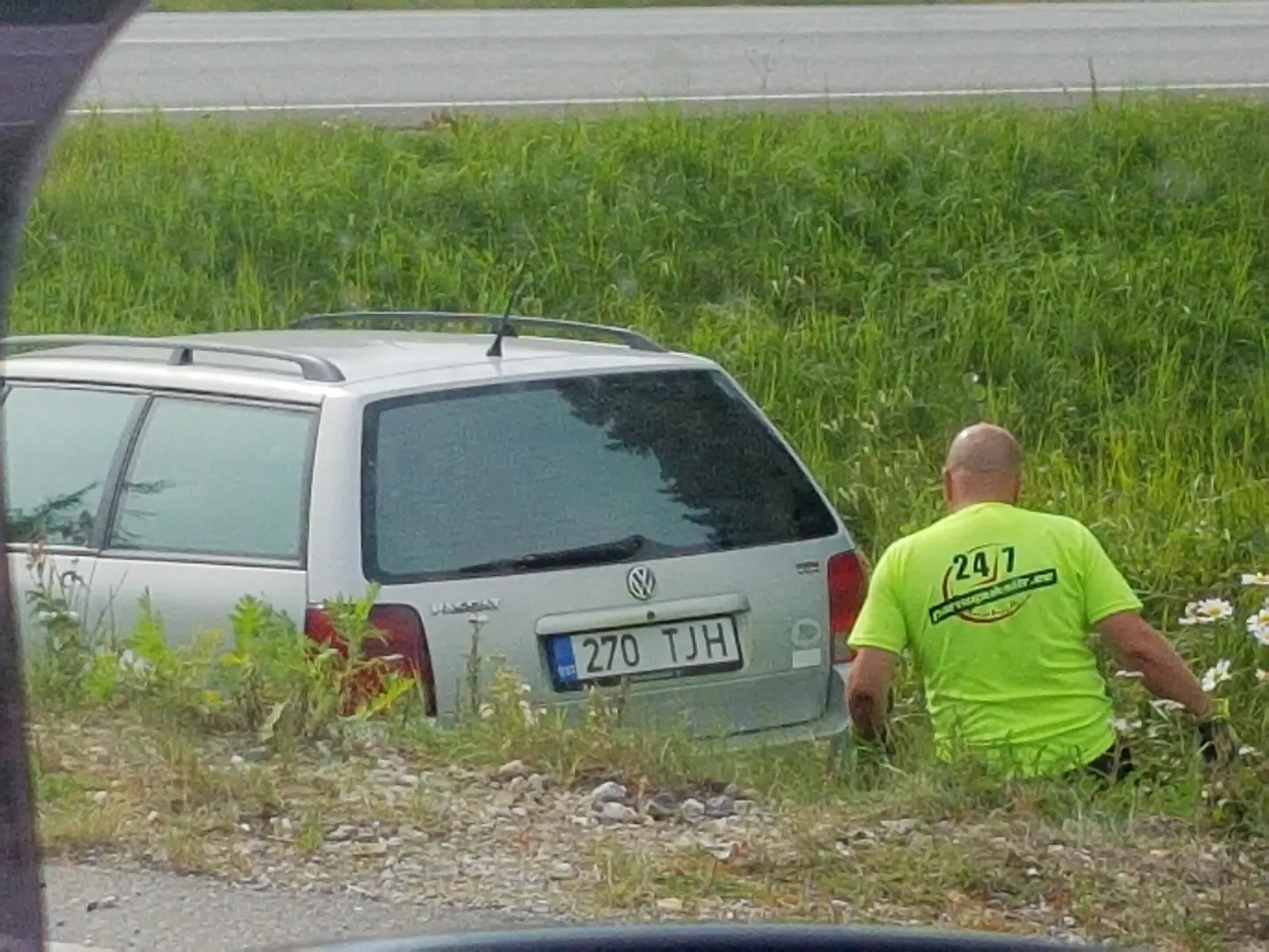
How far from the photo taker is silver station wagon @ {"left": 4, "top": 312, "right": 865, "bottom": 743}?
4.36m

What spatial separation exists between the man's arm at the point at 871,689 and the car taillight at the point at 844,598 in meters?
0.23

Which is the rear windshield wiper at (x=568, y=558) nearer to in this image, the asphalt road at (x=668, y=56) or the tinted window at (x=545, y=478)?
the tinted window at (x=545, y=478)

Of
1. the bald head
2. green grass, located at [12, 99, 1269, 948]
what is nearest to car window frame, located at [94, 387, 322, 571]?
green grass, located at [12, 99, 1269, 948]

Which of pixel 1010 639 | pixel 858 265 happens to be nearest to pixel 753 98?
pixel 858 265

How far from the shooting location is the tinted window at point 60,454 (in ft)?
15.0

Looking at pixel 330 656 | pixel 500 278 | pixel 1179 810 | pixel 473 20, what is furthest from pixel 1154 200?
pixel 473 20

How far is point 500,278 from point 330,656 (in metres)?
3.02

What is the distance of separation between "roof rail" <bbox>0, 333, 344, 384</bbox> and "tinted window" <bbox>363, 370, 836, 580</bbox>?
0.53ft

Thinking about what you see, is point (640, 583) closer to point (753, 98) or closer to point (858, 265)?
point (858, 265)

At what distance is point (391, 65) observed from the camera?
12.1 meters

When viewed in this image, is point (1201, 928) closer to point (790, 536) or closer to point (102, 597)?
point (790, 536)

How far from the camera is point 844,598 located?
5.06 metres

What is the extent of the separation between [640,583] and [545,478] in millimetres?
274

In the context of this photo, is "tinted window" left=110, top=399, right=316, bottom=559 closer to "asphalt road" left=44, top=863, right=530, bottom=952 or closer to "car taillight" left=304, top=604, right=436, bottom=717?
"car taillight" left=304, top=604, right=436, bottom=717
